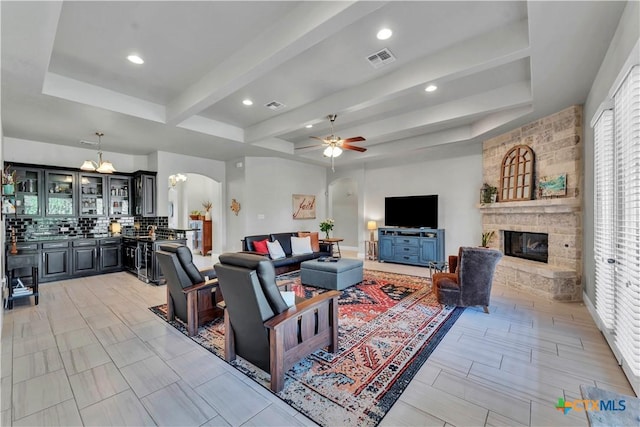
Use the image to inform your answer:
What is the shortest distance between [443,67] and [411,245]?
4.53m

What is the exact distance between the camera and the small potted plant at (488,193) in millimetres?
5488

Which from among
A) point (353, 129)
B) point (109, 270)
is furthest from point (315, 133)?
point (109, 270)

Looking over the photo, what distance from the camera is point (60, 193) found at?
582 centimetres

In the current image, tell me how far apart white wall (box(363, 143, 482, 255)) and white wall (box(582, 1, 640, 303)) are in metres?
2.29

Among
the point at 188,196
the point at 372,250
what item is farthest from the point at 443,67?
the point at 188,196

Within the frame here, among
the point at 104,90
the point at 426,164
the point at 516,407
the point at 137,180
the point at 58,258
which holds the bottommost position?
the point at 516,407

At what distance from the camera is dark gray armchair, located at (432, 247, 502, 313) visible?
3.55m

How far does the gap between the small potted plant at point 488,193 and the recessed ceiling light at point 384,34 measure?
407 centimetres

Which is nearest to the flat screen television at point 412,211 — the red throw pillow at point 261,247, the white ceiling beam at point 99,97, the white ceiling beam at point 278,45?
the red throw pillow at point 261,247

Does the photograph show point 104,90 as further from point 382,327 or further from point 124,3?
point 382,327

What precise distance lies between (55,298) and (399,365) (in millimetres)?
5234

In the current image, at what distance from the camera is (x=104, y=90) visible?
388cm

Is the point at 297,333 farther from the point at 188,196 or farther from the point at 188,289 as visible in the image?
the point at 188,196

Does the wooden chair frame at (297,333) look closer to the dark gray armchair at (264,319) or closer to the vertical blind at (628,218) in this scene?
the dark gray armchair at (264,319)
